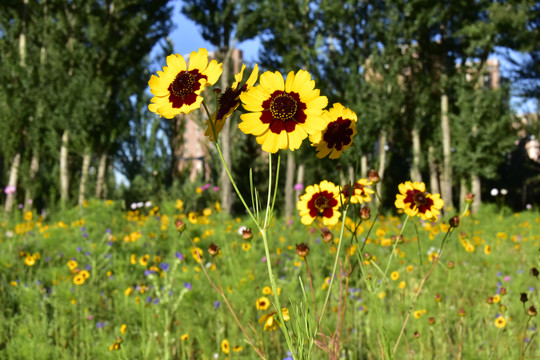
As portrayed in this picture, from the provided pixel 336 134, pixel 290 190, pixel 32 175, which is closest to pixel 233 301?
pixel 336 134

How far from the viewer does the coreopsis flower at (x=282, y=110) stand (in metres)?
0.79

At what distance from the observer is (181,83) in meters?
0.86

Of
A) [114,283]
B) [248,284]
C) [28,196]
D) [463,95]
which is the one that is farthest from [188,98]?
[463,95]

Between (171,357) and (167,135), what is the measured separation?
413 inches

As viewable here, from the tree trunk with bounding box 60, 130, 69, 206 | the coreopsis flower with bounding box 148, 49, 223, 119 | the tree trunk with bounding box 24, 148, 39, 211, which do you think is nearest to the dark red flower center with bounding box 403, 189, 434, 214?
the coreopsis flower with bounding box 148, 49, 223, 119

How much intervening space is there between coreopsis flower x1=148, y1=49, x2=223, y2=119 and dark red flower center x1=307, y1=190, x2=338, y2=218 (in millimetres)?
463

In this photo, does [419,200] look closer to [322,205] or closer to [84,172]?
[322,205]

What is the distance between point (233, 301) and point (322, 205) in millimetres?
1401

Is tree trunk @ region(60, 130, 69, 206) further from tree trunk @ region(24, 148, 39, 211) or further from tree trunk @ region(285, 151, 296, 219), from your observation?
tree trunk @ region(285, 151, 296, 219)

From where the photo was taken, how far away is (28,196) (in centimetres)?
941

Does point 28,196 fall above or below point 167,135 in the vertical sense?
below

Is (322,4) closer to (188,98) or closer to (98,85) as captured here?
(98,85)

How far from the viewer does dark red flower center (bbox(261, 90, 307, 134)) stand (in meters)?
0.81

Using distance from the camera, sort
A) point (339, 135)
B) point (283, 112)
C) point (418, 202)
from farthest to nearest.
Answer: point (418, 202) < point (339, 135) < point (283, 112)
